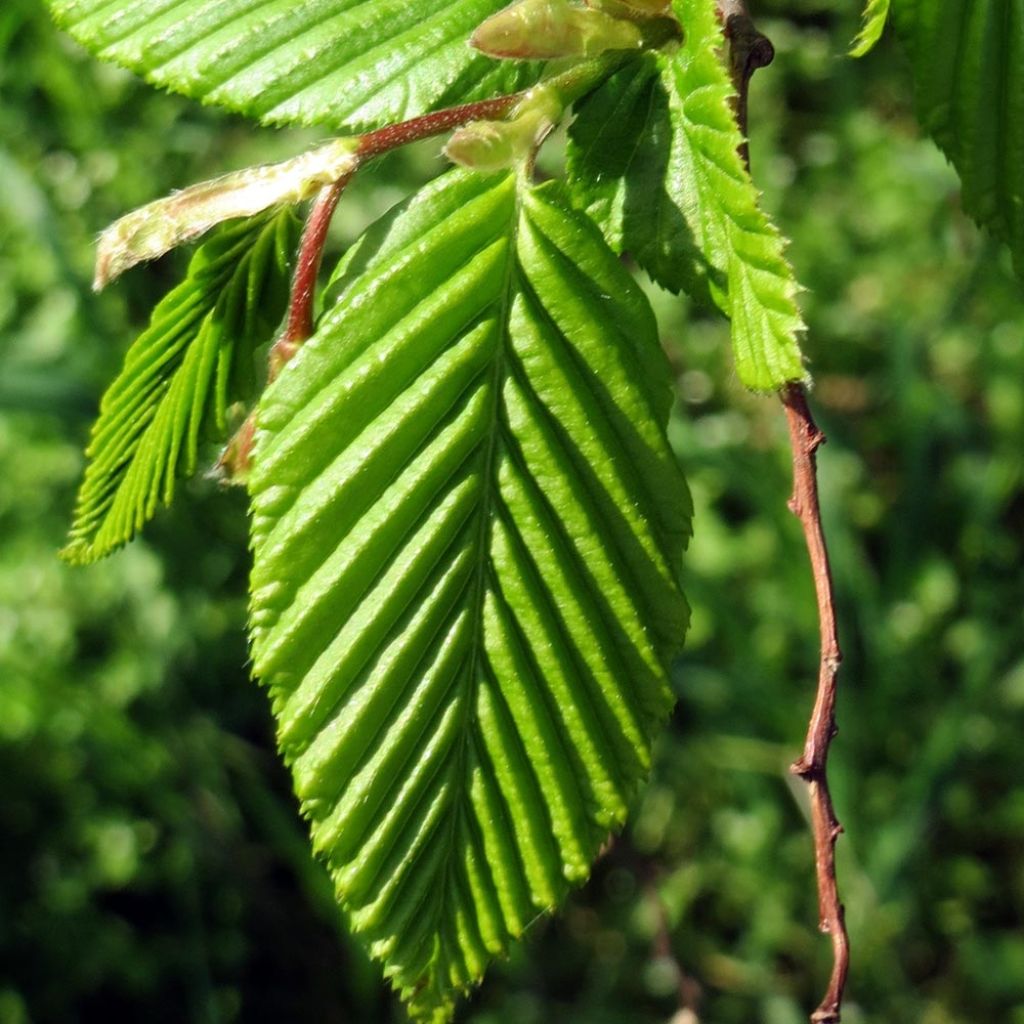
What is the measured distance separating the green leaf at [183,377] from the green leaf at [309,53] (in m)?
0.08

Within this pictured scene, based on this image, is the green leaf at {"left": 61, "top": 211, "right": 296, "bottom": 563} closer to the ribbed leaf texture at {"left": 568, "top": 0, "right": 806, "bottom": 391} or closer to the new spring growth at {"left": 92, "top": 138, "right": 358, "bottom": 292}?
the new spring growth at {"left": 92, "top": 138, "right": 358, "bottom": 292}

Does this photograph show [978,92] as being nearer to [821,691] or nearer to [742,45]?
[742,45]

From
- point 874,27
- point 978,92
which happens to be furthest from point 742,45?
point 978,92

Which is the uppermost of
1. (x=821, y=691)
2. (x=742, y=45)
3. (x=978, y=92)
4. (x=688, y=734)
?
(x=742, y=45)

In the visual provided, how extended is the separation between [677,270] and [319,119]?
24 centimetres

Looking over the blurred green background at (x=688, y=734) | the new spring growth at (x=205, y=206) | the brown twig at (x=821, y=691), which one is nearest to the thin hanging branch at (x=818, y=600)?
the brown twig at (x=821, y=691)

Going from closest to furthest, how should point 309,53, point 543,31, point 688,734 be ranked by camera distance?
1. point 543,31
2. point 309,53
3. point 688,734

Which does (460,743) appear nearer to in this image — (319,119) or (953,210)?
(319,119)

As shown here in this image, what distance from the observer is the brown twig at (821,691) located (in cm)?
77

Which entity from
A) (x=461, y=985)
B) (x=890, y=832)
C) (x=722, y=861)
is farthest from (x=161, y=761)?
(x=461, y=985)

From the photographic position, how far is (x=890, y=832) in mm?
2354

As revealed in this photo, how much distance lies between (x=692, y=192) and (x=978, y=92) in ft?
0.79

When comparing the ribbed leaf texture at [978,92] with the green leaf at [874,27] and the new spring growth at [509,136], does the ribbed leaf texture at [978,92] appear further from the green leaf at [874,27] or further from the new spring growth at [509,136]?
the new spring growth at [509,136]

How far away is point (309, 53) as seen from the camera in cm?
84
